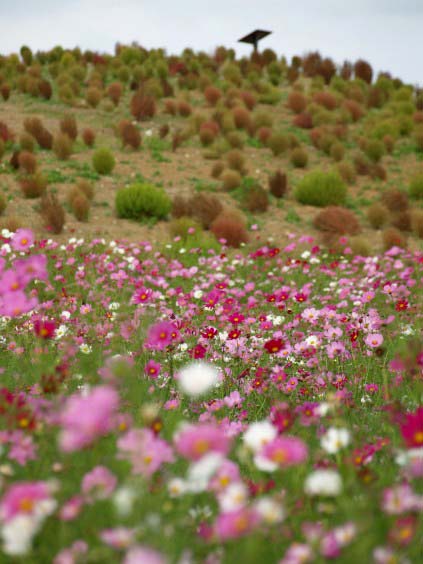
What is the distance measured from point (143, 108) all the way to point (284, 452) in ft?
54.4

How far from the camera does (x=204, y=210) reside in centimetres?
1008

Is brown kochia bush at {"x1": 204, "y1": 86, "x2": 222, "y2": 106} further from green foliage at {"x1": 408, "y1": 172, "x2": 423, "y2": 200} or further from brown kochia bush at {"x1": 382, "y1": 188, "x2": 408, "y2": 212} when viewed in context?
brown kochia bush at {"x1": 382, "y1": 188, "x2": 408, "y2": 212}

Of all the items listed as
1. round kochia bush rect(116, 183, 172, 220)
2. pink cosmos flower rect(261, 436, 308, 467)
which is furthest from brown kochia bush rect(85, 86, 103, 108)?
pink cosmos flower rect(261, 436, 308, 467)

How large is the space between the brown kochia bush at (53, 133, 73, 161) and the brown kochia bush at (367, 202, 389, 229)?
6924 millimetres

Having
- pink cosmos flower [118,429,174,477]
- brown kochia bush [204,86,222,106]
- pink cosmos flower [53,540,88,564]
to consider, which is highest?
brown kochia bush [204,86,222,106]

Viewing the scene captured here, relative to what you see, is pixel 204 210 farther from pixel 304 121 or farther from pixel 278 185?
pixel 304 121

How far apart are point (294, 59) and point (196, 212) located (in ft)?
54.9

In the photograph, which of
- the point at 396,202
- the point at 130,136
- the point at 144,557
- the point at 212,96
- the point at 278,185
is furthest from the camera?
the point at 212,96

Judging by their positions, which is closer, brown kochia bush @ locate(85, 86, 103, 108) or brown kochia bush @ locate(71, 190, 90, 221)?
brown kochia bush @ locate(71, 190, 90, 221)

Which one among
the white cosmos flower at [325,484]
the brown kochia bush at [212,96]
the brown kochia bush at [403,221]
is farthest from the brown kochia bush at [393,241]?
the brown kochia bush at [212,96]

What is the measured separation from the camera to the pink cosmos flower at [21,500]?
3.20 ft

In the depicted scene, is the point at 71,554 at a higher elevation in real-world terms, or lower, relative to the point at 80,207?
higher

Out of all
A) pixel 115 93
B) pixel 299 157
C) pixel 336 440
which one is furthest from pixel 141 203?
pixel 336 440

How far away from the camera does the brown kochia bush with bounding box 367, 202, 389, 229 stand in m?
10.5
